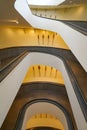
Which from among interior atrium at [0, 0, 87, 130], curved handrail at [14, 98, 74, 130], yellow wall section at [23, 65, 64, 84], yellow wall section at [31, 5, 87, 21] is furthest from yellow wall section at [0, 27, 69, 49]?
curved handrail at [14, 98, 74, 130]

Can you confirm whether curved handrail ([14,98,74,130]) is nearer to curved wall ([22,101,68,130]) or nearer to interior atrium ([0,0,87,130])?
interior atrium ([0,0,87,130])

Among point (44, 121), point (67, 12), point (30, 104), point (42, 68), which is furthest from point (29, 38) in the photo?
point (30, 104)

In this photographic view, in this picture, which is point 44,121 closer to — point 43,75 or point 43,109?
point 43,75

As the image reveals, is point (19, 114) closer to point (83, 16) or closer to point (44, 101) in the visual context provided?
point (44, 101)

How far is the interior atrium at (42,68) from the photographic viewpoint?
5.85m

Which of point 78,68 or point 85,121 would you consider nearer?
point 85,121

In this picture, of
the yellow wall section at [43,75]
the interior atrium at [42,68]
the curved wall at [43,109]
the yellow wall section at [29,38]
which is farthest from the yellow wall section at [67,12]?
the curved wall at [43,109]

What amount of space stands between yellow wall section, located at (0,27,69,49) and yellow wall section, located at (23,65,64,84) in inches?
87.7

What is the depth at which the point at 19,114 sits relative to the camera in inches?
348

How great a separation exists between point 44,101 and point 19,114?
262 centimetres

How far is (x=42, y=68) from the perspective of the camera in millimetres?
15664

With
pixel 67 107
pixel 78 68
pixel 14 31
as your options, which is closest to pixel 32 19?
pixel 14 31

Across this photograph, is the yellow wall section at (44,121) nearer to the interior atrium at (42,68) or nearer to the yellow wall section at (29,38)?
the interior atrium at (42,68)

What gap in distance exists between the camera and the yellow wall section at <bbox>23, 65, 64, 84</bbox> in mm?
13305
